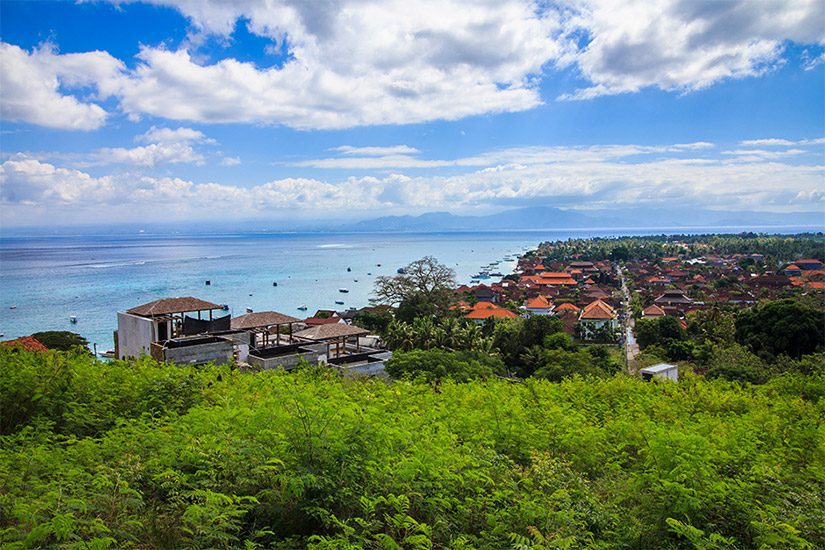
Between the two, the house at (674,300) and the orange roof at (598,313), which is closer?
the orange roof at (598,313)

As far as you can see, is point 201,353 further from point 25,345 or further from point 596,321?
point 596,321

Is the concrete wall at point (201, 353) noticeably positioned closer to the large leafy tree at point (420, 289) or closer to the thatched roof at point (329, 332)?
the thatched roof at point (329, 332)

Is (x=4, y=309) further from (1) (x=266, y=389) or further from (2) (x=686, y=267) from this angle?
(2) (x=686, y=267)

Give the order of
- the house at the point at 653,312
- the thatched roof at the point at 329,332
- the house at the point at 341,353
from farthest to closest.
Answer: the house at the point at 653,312
the thatched roof at the point at 329,332
the house at the point at 341,353

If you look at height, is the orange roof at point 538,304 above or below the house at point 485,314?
below

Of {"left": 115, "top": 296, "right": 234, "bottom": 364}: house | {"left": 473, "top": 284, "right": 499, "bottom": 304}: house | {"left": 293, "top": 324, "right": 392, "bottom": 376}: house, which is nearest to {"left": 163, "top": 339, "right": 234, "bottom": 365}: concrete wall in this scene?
{"left": 115, "top": 296, "right": 234, "bottom": 364}: house

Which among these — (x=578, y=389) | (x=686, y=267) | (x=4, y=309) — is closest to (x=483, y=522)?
(x=578, y=389)

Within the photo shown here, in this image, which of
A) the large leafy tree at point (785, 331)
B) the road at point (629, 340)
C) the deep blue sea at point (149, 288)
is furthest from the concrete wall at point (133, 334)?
the large leafy tree at point (785, 331)

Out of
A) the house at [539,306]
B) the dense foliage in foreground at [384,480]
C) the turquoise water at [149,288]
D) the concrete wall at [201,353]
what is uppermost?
the dense foliage in foreground at [384,480]
